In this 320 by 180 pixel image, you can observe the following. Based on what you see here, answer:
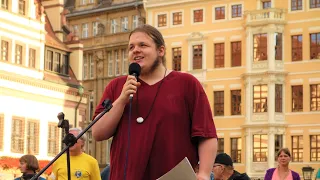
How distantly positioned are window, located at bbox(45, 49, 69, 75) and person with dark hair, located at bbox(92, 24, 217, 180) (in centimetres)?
3745

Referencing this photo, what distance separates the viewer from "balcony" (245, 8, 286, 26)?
52.7 meters

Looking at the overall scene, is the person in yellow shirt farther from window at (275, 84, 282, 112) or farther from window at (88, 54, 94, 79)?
window at (88, 54, 94, 79)

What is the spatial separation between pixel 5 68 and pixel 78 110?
6173 millimetres

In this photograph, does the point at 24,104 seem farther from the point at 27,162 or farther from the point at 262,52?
the point at 27,162

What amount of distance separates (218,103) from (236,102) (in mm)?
1298

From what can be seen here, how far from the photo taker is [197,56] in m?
55.8

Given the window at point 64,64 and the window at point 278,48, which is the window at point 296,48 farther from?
the window at point 64,64

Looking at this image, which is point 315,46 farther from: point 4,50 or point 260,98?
point 4,50

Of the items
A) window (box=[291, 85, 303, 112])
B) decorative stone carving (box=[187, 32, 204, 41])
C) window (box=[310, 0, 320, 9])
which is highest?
window (box=[310, 0, 320, 9])

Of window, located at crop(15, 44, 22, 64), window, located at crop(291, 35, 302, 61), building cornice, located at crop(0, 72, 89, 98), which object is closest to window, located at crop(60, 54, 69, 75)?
building cornice, located at crop(0, 72, 89, 98)

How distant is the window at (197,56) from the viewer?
183 feet

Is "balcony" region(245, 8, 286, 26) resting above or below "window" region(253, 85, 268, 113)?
above

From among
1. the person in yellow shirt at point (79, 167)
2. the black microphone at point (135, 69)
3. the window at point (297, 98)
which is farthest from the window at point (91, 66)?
the black microphone at point (135, 69)

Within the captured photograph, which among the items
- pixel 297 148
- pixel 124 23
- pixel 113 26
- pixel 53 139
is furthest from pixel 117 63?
pixel 53 139
